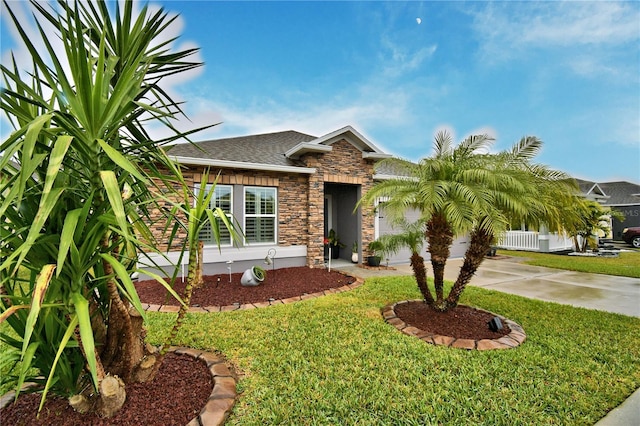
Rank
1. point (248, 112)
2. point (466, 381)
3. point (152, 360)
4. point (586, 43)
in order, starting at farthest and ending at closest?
point (248, 112)
point (586, 43)
point (466, 381)
point (152, 360)

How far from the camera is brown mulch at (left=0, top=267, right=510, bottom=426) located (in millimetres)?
2576

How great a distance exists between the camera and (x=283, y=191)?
9852mm

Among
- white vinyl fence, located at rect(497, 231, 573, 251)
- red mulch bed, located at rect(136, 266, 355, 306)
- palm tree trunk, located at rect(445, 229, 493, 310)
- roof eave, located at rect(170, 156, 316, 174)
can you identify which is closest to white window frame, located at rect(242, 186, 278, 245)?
roof eave, located at rect(170, 156, 316, 174)

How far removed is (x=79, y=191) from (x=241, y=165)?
6.61 m

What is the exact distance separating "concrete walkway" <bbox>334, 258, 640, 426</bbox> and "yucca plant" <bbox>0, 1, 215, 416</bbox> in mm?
7693

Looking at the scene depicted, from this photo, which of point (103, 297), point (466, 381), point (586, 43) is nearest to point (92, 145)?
point (103, 297)

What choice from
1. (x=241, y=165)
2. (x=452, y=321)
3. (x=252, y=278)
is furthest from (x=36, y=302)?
(x=241, y=165)

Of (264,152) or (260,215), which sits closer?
(260,215)

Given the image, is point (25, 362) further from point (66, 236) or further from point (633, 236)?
point (633, 236)

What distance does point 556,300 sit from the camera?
716 centimetres

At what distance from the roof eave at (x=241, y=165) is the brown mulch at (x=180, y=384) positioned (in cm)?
353

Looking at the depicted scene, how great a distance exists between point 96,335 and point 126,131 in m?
2.00

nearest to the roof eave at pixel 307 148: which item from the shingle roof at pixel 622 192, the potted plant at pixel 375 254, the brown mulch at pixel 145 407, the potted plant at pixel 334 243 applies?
the potted plant at pixel 334 243

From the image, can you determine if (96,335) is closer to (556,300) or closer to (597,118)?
(556,300)
